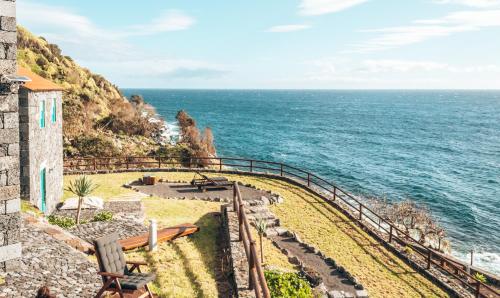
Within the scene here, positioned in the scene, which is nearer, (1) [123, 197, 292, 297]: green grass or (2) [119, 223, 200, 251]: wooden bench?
(1) [123, 197, 292, 297]: green grass

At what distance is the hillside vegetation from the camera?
3641cm

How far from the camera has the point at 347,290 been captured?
1212 centimetres

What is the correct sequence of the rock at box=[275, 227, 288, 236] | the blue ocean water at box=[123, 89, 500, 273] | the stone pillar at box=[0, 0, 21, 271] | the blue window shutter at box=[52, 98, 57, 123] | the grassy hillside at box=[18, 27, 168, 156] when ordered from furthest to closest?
the grassy hillside at box=[18, 27, 168, 156] → the blue ocean water at box=[123, 89, 500, 273] → the blue window shutter at box=[52, 98, 57, 123] → the rock at box=[275, 227, 288, 236] → the stone pillar at box=[0, 0, 21, 271]

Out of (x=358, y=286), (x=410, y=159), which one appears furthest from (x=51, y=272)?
(x=410, y=159)

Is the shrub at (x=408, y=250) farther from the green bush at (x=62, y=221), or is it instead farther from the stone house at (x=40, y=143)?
the stone house at (x=40, y=143)

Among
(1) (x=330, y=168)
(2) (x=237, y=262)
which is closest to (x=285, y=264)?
(2) (x=237, y=262)

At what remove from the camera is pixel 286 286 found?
1013 centimetres

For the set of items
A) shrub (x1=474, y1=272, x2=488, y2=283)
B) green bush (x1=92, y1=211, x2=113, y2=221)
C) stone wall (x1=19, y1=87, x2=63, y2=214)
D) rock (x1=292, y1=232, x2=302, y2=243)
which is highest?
stone wall (x1=19, y1=87, x2=63, y2=214)

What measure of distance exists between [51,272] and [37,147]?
734 centimetres

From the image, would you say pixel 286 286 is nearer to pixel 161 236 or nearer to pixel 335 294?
pixel 335 294

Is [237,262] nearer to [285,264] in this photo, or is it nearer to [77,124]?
[285,264]

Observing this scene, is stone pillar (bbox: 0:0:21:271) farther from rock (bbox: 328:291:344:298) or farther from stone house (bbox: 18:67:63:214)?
rock (bbox: 328:291:344:298)

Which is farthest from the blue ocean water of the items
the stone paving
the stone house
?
the stone house

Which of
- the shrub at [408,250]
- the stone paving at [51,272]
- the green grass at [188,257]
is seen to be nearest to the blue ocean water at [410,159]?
the shrub at [408,250]
